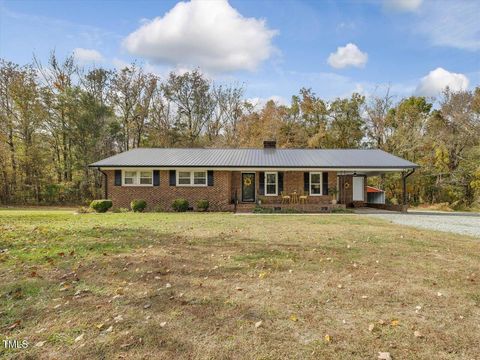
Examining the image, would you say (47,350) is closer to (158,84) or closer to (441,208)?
(441,208)

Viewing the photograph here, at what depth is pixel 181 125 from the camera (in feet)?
111

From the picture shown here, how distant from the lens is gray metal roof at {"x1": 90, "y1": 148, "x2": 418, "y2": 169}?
58.6ft

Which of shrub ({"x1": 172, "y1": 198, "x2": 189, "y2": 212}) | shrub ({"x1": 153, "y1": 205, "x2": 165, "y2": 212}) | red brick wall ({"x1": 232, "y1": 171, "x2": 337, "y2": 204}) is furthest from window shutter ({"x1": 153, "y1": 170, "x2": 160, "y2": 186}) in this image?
red brick wall ({"x1": 232, "y1": 171, "x2": 337, "y2": 204})

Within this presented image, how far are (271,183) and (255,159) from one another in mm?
1830

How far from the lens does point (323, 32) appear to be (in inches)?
531

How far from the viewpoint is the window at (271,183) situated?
737 inches

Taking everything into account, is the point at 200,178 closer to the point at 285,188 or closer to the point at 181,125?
the point at 285,188

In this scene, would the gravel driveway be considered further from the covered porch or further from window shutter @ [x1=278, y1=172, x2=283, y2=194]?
window shutter @ [x1=278, y1=172, x2=283, y2=194]

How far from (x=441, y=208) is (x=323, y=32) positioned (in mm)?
16473

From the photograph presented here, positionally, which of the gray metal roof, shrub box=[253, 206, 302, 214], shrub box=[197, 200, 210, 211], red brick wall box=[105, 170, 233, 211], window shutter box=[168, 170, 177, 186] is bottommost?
shrub box=[253, 206, 302, 214]

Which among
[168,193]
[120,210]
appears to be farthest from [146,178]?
[120,210]

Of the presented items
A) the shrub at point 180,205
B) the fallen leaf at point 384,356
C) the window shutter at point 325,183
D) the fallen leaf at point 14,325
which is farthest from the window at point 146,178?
the fallen leaf at point 384,356

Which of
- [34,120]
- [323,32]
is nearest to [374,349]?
[323,32]

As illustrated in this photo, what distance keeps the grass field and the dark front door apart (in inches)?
472
